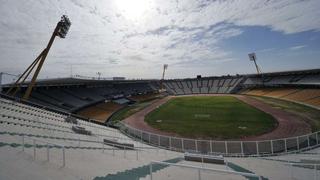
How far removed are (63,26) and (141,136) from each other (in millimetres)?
21786

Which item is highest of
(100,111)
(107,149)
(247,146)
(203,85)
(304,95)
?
(203,85)

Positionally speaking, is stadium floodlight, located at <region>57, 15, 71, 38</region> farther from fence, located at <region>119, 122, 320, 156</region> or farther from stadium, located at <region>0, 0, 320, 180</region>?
fence, located at <region>119, 122, 320, 156</region>

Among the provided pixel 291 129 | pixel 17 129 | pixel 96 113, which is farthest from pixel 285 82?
pixel 17 129

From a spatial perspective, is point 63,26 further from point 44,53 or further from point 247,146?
point 247,146

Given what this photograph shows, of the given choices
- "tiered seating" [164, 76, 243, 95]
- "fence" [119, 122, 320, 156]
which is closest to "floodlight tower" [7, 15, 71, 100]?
"fence" [119, 122, 320, 156]

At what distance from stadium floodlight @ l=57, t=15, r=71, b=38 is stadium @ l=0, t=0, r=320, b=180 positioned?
136 millimetres

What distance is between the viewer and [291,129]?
2978 cm

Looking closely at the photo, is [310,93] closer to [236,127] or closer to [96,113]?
[236,127]

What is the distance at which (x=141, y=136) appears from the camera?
2533cm

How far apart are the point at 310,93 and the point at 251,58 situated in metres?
57.4

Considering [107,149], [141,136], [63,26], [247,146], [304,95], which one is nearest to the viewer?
[107,149]

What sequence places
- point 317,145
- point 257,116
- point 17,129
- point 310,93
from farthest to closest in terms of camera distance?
point 310,93, point 257,116, point 317,145, point 17,129

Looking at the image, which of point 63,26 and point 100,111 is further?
point 100,111

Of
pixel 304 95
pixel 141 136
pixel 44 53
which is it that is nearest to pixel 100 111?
pixel 44 53
